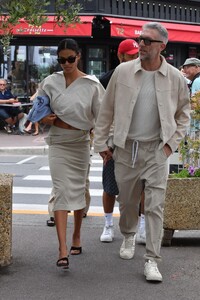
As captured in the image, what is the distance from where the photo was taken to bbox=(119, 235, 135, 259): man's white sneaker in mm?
5375

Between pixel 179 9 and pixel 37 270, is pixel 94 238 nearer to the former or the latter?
pixel 37 270

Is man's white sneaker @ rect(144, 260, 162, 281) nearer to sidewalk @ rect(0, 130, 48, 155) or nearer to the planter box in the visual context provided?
the planter box

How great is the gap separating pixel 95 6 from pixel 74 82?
14.1 metres

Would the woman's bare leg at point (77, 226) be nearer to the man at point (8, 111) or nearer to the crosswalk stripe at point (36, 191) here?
the crosswalk stripe at point (36, 191)

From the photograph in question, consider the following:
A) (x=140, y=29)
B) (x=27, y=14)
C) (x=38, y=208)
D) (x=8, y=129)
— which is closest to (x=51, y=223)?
(x=38, y=208)

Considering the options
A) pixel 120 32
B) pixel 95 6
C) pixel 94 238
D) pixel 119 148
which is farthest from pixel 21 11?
pixel 95 6

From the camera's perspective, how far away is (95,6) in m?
18.7

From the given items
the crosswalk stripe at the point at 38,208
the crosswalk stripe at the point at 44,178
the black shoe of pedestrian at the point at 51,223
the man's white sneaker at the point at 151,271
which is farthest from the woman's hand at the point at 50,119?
the crosswalk stripe at the point at 44,178

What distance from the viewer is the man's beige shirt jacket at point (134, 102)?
4754 mm

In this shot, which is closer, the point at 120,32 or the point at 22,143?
the point at 22,143

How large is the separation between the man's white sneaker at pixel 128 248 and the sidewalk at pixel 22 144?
9.15 metres

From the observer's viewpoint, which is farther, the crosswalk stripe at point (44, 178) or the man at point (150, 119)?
the crosswalk stripe at point (44, 178)

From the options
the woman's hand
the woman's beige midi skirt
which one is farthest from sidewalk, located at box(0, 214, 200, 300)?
the woman's hand

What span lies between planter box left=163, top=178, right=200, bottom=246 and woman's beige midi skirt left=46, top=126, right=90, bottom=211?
0.90m
